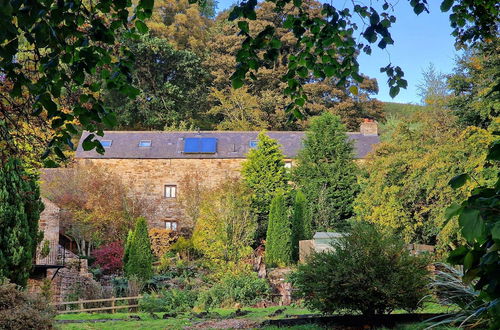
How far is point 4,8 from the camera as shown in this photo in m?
2.07

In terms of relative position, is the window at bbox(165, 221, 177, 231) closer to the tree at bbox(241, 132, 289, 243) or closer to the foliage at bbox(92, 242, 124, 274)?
the tree at bbox(241, 132, 289, 243)

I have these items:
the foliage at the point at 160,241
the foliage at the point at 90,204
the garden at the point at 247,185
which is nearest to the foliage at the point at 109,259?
the garden at the point at 247,185

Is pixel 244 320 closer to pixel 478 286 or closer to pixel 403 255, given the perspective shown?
pixel 403 255

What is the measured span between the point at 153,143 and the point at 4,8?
30.6 m

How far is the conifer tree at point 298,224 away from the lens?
82.7 ft

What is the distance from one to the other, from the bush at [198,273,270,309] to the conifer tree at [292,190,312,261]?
257 inches

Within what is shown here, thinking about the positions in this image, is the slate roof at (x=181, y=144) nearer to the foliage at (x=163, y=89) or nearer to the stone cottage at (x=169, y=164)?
the stone cottage at (x=169, y=164)

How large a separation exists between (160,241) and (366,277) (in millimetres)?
18799

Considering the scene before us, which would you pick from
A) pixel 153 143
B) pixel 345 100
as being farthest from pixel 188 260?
pixel 345 100

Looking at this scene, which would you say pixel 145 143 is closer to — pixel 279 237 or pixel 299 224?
pixel 299 224

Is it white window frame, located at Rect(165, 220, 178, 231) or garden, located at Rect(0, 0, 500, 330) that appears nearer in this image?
garden, located at Rect(0, 0, 500, 330)

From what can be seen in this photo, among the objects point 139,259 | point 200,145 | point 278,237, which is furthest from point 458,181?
point 200,145

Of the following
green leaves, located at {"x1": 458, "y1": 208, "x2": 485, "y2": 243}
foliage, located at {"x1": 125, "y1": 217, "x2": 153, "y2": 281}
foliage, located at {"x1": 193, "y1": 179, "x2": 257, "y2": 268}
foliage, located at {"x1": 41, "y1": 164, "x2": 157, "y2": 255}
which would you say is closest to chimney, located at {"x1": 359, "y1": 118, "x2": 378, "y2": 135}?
foliage, located at {"x1": 193, "y1": 179, "x2": 257, "y2": 268}

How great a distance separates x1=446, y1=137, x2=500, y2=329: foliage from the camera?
197 cm
